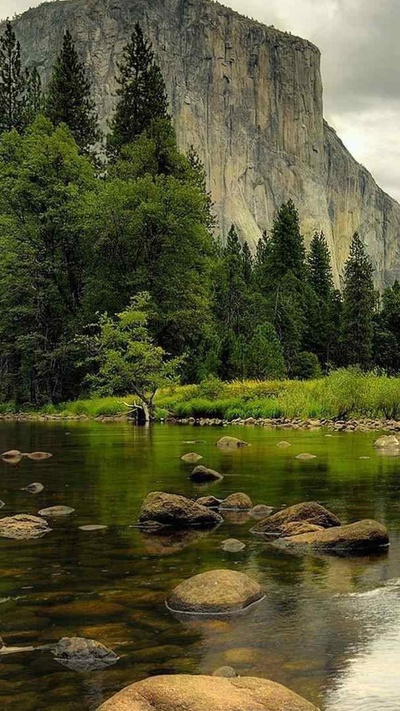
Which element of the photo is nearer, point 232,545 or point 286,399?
point 232,545

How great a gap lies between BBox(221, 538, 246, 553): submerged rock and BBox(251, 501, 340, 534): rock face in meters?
0.78

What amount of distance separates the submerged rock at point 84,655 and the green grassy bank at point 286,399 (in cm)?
2624

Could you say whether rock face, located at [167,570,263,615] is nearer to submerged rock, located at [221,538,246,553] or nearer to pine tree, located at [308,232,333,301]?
submerged rock, located at [221,538,246,553]

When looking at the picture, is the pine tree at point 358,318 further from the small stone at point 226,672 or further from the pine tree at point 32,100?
the small stone at point 226,672

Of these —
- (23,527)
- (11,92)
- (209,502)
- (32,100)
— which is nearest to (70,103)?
(32,100)

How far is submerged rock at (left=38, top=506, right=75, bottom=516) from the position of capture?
1054 cm

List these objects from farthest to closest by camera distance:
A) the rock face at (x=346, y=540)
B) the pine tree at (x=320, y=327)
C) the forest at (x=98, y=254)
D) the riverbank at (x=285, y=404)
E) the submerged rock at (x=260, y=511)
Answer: the pine tree at (x=320, y=327)
the forest at (x=98, y=254)
the riverbank at (x=285, y=404)
the submerged rock at (x=260, y=511)
the rock face at (x=346, y=540)

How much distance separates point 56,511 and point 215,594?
484 centimetres

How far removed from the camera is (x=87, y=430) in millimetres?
31219

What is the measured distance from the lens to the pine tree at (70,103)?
205 feet

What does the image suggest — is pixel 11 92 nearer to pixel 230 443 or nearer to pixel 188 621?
pixel 230 443

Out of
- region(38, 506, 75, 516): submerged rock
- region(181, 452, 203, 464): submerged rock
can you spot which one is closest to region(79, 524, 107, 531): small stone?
region(38, 506, 75, 516): submerged rock

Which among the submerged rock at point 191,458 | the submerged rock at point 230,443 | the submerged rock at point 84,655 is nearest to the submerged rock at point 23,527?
the submerged rock at point 84,655

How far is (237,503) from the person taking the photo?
11.0 metres
